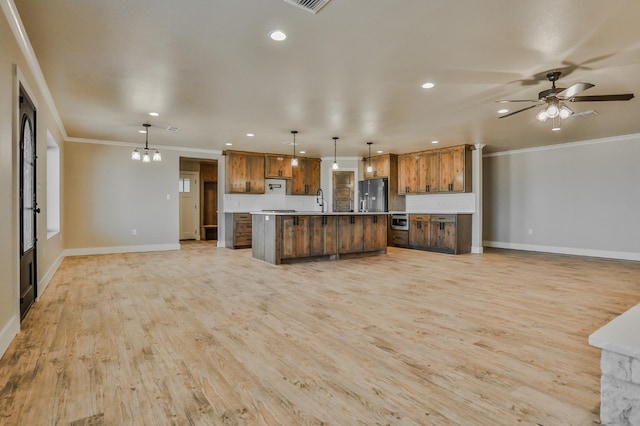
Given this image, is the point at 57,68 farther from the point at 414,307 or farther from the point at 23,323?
the point at 414,307

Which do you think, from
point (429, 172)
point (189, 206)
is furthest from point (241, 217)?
point (429, 172)

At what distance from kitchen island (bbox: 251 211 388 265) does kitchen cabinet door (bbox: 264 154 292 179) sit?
264 centimetres

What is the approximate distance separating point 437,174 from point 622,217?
145 inches

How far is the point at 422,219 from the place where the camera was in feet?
27.5

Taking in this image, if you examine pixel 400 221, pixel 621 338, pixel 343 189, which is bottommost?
pixel 621 338

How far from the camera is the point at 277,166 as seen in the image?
9.30 m

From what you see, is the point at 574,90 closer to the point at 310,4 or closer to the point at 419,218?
the point at 310,4

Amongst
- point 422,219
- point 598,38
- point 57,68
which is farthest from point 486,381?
point 422,219

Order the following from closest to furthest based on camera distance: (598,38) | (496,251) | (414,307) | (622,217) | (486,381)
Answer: (486,381)
(598,38)
(414,307)
(622,217)
(496,251)

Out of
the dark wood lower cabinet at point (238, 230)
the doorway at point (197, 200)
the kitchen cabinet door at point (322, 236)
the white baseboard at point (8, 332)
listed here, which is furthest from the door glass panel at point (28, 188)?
the doorway at point (197, 200)

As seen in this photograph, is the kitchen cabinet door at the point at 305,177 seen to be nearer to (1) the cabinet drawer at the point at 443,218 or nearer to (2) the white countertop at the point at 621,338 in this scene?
(1) the cabinet drawer at the point at 443,218

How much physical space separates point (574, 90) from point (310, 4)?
2.74 m

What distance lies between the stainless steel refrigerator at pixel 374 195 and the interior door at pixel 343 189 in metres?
0.28

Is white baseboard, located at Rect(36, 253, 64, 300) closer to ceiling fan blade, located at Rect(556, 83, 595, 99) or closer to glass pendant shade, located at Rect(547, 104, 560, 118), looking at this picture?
glass pendant shade, located at Rect(547, 104, 560, 118)
